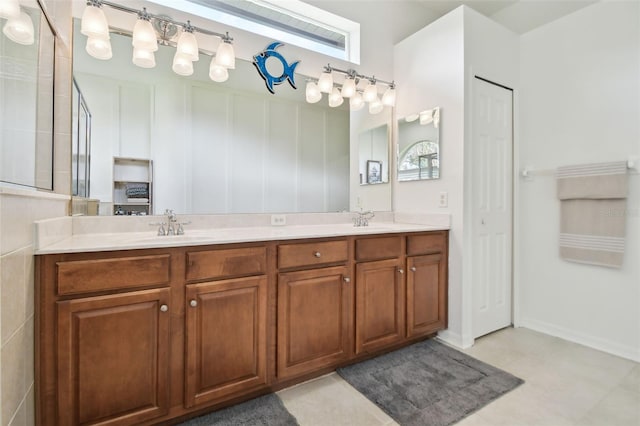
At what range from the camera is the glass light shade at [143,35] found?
1680 millimetres

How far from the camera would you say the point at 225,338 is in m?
1.47

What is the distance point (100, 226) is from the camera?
5.55 ft

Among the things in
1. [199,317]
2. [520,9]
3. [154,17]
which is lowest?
[199,317]

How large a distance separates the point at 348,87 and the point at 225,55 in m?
0.99

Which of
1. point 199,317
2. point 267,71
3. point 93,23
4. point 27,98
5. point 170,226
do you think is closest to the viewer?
point 27,98

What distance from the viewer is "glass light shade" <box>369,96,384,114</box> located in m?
2.62

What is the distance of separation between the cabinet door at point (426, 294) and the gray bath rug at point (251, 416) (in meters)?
1.04

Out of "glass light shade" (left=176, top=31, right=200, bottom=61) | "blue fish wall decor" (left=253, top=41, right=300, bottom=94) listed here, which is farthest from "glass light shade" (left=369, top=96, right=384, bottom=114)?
"glass light shade" (left=176, top=31, right=200, bottom=61)

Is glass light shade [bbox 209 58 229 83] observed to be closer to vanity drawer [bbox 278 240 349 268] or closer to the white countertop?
the white countertop

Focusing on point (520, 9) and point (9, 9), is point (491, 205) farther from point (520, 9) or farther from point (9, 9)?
point (9, 9)

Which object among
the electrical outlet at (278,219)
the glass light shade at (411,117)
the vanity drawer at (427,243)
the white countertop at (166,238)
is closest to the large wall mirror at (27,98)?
the white countertop at (166,238)

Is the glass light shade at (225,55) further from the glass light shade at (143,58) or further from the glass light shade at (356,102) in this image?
the glass light shade at (356,102)

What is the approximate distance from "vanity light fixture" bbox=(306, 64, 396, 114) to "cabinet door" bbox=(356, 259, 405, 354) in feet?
4.49

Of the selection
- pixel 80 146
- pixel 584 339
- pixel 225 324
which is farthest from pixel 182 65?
pixel 584 339
